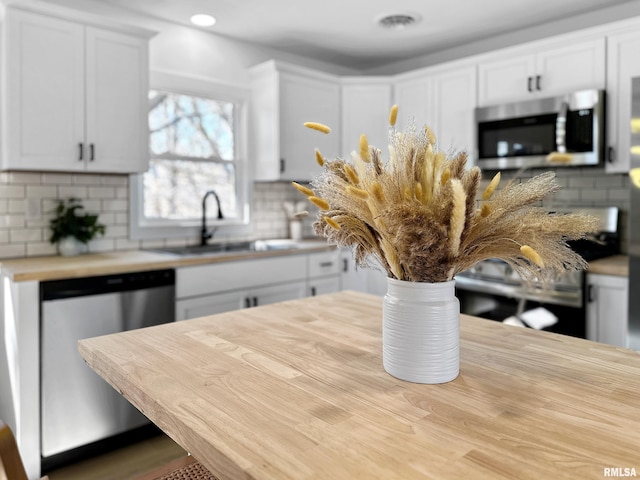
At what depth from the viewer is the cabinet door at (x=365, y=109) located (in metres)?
4.01

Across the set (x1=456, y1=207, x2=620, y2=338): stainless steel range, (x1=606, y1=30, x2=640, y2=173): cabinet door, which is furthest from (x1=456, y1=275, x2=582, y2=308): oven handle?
(x1=606, y1=30, x2=640, y2=173): cabinet door

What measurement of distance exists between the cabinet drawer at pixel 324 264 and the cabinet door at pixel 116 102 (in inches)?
50.2

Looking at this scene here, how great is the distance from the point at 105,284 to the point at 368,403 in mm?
1937

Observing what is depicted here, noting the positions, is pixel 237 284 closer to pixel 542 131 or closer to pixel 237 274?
pixel 237 274

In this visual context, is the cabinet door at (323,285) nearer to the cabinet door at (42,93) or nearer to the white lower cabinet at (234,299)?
the white lower cabinet at (234,299)

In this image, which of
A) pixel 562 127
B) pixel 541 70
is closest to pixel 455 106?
pixel 541 70

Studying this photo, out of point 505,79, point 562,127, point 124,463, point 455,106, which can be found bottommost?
point 124,463

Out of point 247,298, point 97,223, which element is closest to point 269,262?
point 247,298

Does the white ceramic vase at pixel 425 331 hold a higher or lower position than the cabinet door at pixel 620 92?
lower

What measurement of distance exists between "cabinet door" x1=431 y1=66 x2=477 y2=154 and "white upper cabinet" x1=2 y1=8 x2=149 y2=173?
2101 millimetres

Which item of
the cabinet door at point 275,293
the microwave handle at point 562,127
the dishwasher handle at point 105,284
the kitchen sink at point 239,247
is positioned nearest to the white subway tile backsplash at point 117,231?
the kitchen sink at point 239,247

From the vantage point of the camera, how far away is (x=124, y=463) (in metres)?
2.39

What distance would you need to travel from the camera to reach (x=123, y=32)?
2.77 m

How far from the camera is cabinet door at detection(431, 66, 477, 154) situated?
3.54m
